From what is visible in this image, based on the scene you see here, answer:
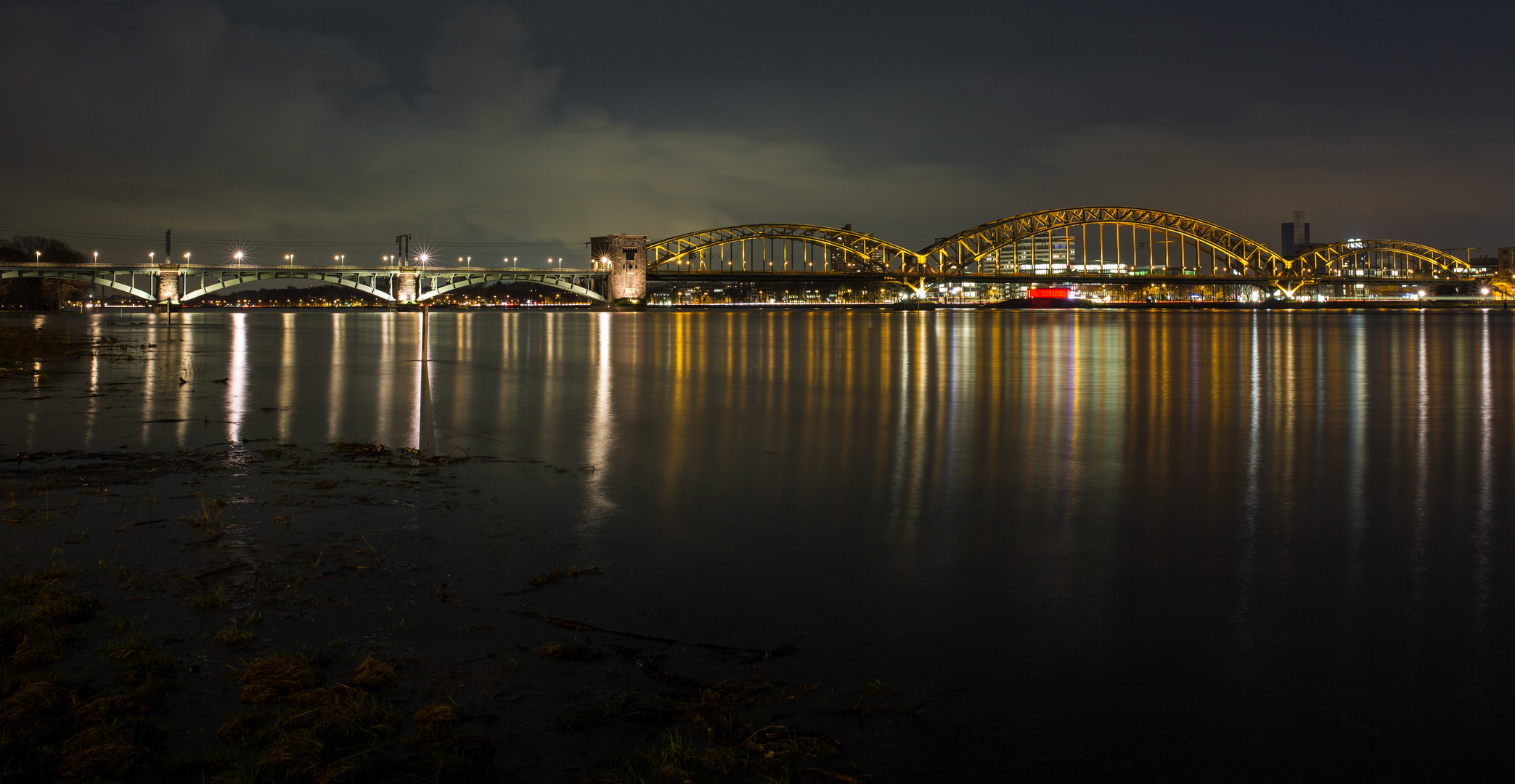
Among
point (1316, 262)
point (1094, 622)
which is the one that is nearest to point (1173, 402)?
point (1094, 622)

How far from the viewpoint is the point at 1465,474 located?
10.4m

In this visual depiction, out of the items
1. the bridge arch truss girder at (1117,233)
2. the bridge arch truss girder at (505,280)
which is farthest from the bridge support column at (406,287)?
the bridge arch truss girder at (1117,233)

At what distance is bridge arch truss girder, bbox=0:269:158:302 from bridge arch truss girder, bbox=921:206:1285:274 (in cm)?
11176

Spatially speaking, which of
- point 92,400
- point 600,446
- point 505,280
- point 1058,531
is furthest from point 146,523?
point 505,280

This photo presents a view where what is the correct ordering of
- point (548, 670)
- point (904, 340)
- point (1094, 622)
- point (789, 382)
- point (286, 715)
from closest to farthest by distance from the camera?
point (286, 715), point (548, 670), point (1094, 622), point (789, 382), point (904, 340)

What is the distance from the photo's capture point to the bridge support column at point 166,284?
402 ft

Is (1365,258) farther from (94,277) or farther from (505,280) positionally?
(94,277)

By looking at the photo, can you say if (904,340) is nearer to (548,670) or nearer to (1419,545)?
(1419,545)

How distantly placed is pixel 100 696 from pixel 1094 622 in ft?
16.5

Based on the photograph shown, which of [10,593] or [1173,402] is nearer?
[10,593]

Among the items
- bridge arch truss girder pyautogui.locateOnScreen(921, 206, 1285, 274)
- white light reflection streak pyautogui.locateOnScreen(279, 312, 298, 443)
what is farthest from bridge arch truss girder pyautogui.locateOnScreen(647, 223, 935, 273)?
white light reflection streak pyautogui.locateOnScreen(279, 312, 298, 443)

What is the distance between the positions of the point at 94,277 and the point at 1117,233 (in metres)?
142

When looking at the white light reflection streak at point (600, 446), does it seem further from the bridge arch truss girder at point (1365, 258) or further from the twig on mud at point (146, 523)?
the bridge arch truss girder at point (1365, 258)

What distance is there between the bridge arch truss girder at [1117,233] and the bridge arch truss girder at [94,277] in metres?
112
